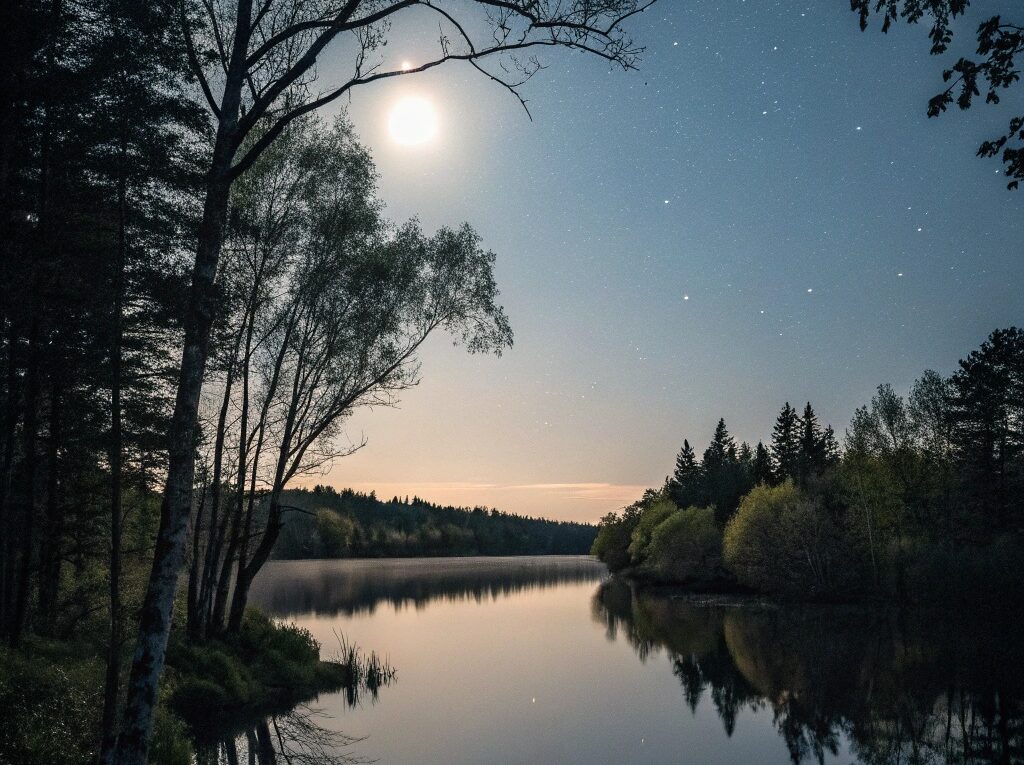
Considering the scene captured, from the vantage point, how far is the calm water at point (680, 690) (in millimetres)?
18719

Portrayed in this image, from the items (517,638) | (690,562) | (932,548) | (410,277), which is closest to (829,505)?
(932,548)

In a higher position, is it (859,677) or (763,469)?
(763,469)

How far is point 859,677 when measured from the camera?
2709 centimetres

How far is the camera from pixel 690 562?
2832 inches

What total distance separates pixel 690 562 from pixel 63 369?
216 ft

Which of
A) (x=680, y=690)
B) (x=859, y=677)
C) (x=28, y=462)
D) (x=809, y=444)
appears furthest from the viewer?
(x=809, y=444)

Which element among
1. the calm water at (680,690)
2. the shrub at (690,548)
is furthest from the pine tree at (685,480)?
the calm water at (680,690)

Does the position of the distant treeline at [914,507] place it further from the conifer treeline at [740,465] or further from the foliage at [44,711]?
the foliage at [44,711]

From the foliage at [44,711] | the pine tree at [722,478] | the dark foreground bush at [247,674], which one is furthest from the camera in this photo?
the pine tree at [722,478]

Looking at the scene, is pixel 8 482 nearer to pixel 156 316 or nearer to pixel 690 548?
pixel 156 316

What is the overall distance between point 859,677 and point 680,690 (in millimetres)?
7006

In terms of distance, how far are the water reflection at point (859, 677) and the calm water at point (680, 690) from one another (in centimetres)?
10

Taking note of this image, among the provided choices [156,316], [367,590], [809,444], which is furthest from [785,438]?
[156,316]

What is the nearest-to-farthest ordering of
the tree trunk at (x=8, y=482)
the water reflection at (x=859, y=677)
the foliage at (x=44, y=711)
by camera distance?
1. the foliage at (x=44, y=711)
2. the tree trunk at (x=8, y=482)
3. the water reflection at (x=859, y=677)
